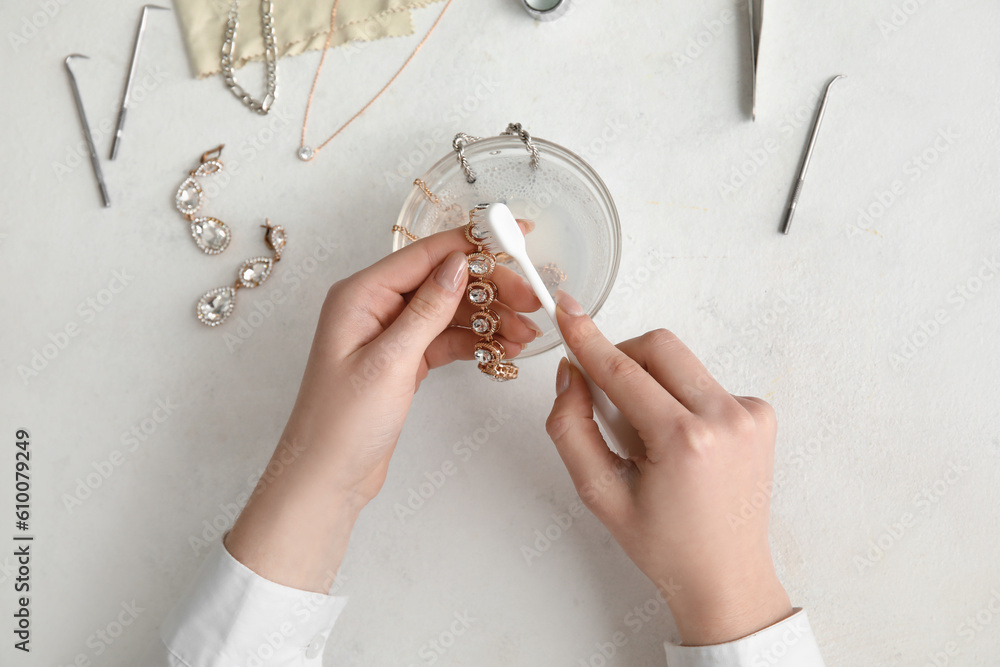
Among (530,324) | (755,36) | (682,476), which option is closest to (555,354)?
(530,324)

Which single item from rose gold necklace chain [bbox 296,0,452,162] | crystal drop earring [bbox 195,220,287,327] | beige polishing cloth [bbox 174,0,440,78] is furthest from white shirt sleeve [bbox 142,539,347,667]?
beige polishing cloth [bbox 174,0,440,78]

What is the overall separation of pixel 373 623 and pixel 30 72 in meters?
1.17

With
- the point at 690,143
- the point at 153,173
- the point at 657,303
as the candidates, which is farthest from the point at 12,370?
the point at 690,143

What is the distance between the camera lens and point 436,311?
32.5 inches

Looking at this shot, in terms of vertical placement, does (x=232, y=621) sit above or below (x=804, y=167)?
below

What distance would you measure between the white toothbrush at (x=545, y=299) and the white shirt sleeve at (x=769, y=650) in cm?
27

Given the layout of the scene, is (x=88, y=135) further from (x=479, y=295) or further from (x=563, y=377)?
(x=563, y=377)

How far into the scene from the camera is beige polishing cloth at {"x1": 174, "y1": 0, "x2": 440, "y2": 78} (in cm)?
110

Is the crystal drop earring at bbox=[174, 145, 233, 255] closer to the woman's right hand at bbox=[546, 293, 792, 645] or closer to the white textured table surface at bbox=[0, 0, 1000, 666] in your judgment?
the white textured table surface at bbox=[0, 0, 1000, 666]

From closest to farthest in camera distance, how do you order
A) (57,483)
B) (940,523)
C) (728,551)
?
(728,551) → (940,523) → (57,483)

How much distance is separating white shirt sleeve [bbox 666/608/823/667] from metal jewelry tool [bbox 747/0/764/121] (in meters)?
0.78

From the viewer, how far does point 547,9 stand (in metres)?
1.06

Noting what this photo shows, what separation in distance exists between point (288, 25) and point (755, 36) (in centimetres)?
80

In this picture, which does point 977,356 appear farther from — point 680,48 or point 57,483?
point 57,483
